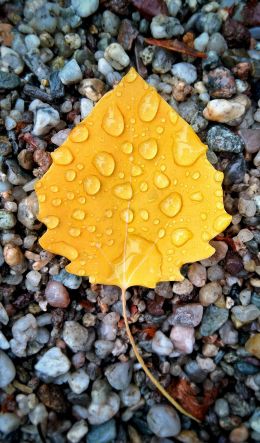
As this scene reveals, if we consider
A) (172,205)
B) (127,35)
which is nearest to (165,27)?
(127,35)

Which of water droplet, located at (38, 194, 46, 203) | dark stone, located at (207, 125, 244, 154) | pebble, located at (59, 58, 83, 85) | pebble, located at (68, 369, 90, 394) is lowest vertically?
pebble, located at (68, 369, 90, 394)

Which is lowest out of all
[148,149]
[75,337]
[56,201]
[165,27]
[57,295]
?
[75,337]

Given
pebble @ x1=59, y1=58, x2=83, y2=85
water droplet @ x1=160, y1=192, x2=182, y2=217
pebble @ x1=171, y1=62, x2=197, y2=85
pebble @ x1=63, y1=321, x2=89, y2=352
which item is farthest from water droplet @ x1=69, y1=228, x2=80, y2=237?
pebble @ x1=171, y1=62, x2=197, y2=85

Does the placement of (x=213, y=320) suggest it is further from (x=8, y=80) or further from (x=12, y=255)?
(x=8, y=80)


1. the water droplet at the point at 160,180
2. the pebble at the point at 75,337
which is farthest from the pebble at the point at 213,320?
the water droplet at the point at 160,180

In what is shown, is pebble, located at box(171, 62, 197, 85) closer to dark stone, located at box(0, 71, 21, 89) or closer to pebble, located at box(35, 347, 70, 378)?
dark stone, located at box(0, 71, 21, 89)
